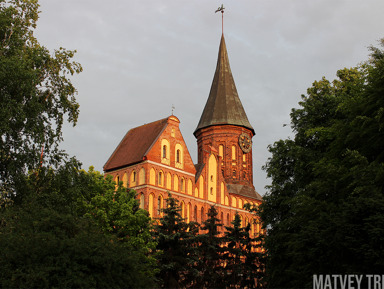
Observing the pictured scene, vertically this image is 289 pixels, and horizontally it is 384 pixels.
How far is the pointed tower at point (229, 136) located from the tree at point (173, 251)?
2247cm

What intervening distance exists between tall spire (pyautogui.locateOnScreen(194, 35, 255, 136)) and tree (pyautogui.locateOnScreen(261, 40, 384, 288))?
2954cm

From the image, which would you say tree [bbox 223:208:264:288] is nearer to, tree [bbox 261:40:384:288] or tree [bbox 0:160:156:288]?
tree [bbox 261:40:384:288]

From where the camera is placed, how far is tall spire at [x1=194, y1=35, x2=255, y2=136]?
60581 millimetres

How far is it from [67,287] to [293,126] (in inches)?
738

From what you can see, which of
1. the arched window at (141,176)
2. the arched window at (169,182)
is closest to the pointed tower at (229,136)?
the arched window at (169,182)

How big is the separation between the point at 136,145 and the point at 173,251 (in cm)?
1590

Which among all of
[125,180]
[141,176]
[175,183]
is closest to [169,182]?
[175,183]

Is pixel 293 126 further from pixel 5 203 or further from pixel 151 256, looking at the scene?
pixel 5 203

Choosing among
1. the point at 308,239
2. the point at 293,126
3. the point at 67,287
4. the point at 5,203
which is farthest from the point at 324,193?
the point at 5,203

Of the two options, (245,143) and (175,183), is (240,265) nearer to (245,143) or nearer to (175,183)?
(175,183)

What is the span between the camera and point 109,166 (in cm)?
4744

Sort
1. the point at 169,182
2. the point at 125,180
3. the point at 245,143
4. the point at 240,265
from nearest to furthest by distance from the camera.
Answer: the point at 240,265
the point at 125,180
the point at 169,182
the point at 245,143

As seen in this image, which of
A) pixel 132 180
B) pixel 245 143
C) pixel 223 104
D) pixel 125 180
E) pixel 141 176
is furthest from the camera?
pixel 223 104

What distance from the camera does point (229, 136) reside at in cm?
5988
